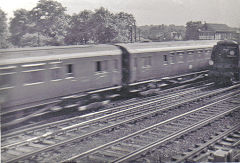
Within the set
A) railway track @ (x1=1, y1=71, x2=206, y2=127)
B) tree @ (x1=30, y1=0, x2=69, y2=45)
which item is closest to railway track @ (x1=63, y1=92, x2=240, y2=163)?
railway track @ (x1=1, y1=71, x2=206, y2=127)

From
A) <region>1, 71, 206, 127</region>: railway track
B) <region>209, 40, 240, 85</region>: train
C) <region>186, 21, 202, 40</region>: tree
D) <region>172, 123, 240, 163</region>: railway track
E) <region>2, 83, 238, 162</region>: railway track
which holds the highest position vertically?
<region>186, 21, 202, 40</region>: tree

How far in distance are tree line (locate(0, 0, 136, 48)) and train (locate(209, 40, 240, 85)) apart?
7082 millimetres

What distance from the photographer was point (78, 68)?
1290 centimetres

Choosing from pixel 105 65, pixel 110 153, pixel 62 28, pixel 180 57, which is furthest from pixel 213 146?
pixel 62 28

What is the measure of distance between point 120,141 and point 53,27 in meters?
14.1

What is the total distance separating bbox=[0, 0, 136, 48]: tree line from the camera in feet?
65.2

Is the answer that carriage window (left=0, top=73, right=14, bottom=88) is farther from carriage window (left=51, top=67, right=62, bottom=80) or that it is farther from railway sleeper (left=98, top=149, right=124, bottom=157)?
railway sleeper (left=98, top=149, right=124, bottom=157)

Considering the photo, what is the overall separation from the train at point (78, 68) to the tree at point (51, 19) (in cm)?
311

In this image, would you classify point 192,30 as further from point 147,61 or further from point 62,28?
point 147,61

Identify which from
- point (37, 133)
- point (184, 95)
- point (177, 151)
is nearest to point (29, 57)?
point (37, 133)

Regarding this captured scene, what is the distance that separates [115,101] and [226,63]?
30.8 ft

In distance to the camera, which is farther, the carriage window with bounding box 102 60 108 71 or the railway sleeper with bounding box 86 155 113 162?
the carriage window with bounding box 102 60 108 71

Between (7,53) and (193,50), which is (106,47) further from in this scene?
(193,50)

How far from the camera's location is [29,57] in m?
11.1
